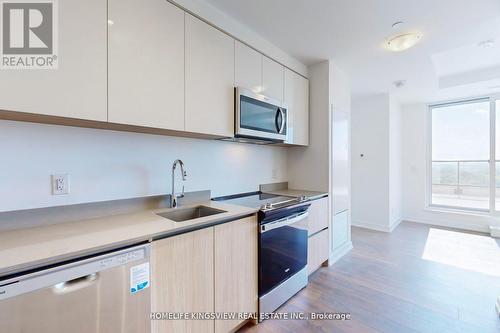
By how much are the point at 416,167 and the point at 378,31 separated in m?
3.85

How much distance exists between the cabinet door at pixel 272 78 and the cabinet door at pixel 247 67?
69 millimetres

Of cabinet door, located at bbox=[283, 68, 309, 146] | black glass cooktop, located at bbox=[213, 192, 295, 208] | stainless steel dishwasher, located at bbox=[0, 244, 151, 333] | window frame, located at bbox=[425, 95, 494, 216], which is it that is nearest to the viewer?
stainless steel dishwasher, located at bbox=[0, 244, 151, 333]

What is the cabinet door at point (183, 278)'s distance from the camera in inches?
46.5

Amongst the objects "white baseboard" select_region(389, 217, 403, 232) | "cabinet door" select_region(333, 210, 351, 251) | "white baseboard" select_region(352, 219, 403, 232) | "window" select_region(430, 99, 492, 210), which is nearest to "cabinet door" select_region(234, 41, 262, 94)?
"cabinet door" select_region(333, 210, 351, 251)

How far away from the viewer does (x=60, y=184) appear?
4.38 ft

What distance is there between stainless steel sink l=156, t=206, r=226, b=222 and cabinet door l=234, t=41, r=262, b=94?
1.09 metres

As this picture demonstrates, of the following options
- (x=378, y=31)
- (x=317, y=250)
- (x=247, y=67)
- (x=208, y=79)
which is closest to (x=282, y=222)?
(x=317, y=250)

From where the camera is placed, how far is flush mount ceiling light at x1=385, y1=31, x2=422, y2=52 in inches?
83.8

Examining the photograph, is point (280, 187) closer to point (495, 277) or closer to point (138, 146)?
point (138, 146)

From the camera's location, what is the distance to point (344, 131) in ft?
10.0

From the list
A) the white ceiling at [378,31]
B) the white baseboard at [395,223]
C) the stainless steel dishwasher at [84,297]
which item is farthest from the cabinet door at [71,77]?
the white baseboard at [395,223]

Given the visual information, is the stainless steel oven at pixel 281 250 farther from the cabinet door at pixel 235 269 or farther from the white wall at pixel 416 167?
the white wall at pixel 416 167

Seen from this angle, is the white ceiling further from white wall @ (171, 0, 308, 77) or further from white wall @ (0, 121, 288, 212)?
white wall @ (0, 121, 288, 212)

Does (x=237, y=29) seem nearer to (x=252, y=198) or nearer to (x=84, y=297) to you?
(x=252, y=198)
